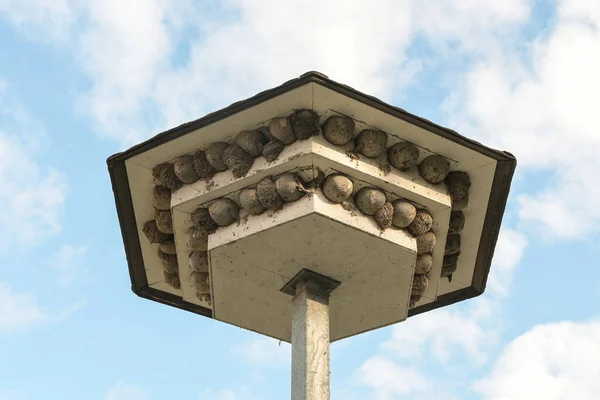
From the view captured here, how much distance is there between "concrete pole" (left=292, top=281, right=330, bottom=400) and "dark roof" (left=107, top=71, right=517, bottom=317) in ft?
5.18

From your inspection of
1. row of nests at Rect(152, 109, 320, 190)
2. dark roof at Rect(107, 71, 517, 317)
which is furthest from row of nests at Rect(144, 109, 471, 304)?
dark roof at Rect(107, 71, 517, 317)

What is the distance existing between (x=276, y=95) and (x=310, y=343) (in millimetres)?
1933

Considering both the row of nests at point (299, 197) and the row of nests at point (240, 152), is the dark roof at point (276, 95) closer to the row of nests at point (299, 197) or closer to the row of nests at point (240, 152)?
the row of nests at point (240, 152)

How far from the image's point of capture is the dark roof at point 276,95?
799 centimetres

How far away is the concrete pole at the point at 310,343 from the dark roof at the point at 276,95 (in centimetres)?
158

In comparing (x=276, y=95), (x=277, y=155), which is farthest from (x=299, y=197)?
(x=276, y=95)

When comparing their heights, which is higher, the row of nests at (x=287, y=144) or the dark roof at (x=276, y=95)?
the dark roof at (x=276, y=95)

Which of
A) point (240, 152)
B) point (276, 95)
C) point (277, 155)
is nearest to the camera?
point (276, 95)

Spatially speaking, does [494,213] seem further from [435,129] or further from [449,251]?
[435,129]

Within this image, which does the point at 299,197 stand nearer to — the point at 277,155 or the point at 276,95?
the point at 277,155

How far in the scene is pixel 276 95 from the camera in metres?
7.96

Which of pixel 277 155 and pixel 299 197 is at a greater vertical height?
pixel 277 155

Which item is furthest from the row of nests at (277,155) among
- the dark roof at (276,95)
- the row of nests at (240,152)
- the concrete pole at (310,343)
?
the concrete pole at (310,343)

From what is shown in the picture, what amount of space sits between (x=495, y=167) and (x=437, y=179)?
51cm
